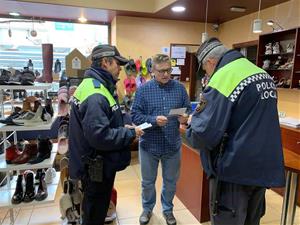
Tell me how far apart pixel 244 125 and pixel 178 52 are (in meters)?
3.93

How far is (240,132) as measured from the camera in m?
1.21

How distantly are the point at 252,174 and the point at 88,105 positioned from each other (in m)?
0.97

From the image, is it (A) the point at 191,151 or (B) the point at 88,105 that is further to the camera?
(A) the point at 191,151

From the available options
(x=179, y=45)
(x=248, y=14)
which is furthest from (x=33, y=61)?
(x=248, y=14)

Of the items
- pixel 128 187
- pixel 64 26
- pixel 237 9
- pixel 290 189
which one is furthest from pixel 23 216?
pixel 237 9

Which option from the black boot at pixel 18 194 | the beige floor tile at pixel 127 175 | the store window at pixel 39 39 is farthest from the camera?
the store window at pixel 39 39

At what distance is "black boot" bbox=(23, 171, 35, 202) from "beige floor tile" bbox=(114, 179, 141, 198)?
1072 millimetres

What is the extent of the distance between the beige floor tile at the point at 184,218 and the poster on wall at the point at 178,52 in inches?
125

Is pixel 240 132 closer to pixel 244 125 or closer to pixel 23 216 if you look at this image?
pixel 244 125

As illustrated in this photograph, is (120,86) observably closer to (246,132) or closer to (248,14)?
(248,14)

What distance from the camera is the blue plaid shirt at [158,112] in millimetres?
2117

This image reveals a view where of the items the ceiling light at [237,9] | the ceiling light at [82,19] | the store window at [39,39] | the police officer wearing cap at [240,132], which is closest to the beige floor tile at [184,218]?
the police officer wearing cap at [240,132]

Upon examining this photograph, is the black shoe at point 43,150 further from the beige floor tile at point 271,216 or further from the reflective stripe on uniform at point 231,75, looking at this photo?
the beige floor tile at point 271,216

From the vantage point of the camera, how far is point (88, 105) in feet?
4.82
